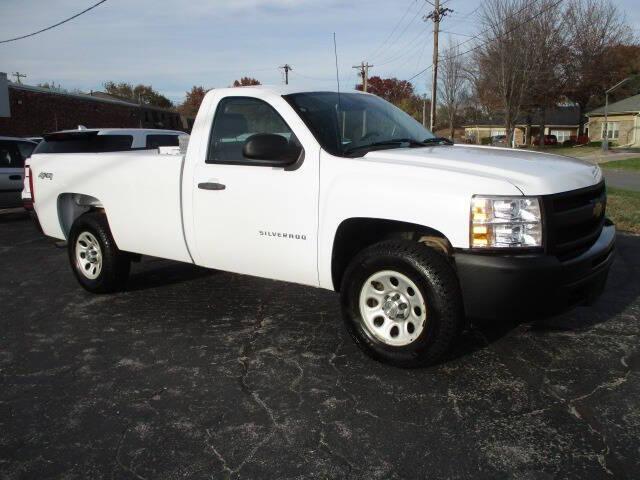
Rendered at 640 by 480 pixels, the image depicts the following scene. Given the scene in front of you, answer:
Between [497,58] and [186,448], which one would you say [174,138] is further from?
[497,58]

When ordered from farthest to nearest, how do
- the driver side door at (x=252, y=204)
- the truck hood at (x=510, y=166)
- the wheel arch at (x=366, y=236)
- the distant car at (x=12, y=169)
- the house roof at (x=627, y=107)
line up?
1. the house roof at (x=627, y=107)
2. the distant car at (x=12, y=169)
3. the driver side door at (x=252, y=204)
4. the wheel arch at (x=366, y=236)
5. the truck hood at (x=510, y=166)

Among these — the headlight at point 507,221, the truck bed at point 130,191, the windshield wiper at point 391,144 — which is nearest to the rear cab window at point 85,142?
the truck bed at point 130,191

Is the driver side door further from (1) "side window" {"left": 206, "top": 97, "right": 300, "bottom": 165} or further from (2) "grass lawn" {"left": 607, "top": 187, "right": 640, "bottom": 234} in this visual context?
(2) "grass lawn" {"left": 607, "top": 187, "right": 640, "bottom": 234}

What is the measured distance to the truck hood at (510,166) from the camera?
3.31 meters

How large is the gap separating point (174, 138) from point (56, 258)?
9.20 ft

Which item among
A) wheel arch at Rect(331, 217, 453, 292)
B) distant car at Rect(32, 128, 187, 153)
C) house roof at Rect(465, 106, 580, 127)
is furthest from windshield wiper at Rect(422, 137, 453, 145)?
house roof at Rect(465, 106, 580, 127)

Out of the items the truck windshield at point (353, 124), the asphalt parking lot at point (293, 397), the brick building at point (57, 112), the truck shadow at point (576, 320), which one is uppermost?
the brick building at point (57, 112)

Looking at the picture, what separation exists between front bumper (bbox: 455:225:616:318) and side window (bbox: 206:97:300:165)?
6.22 feet

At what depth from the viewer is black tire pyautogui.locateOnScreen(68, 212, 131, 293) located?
17.5 ft

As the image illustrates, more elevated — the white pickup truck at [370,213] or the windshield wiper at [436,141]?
the windshield wiper at [436,141]

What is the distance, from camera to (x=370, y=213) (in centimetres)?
364

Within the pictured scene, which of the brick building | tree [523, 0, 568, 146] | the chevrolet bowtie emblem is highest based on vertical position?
tree [523, 0, 568, 146]

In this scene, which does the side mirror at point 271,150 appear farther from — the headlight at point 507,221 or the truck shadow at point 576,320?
the truck shadow at point 576,320

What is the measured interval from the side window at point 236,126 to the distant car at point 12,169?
817 centimetres
